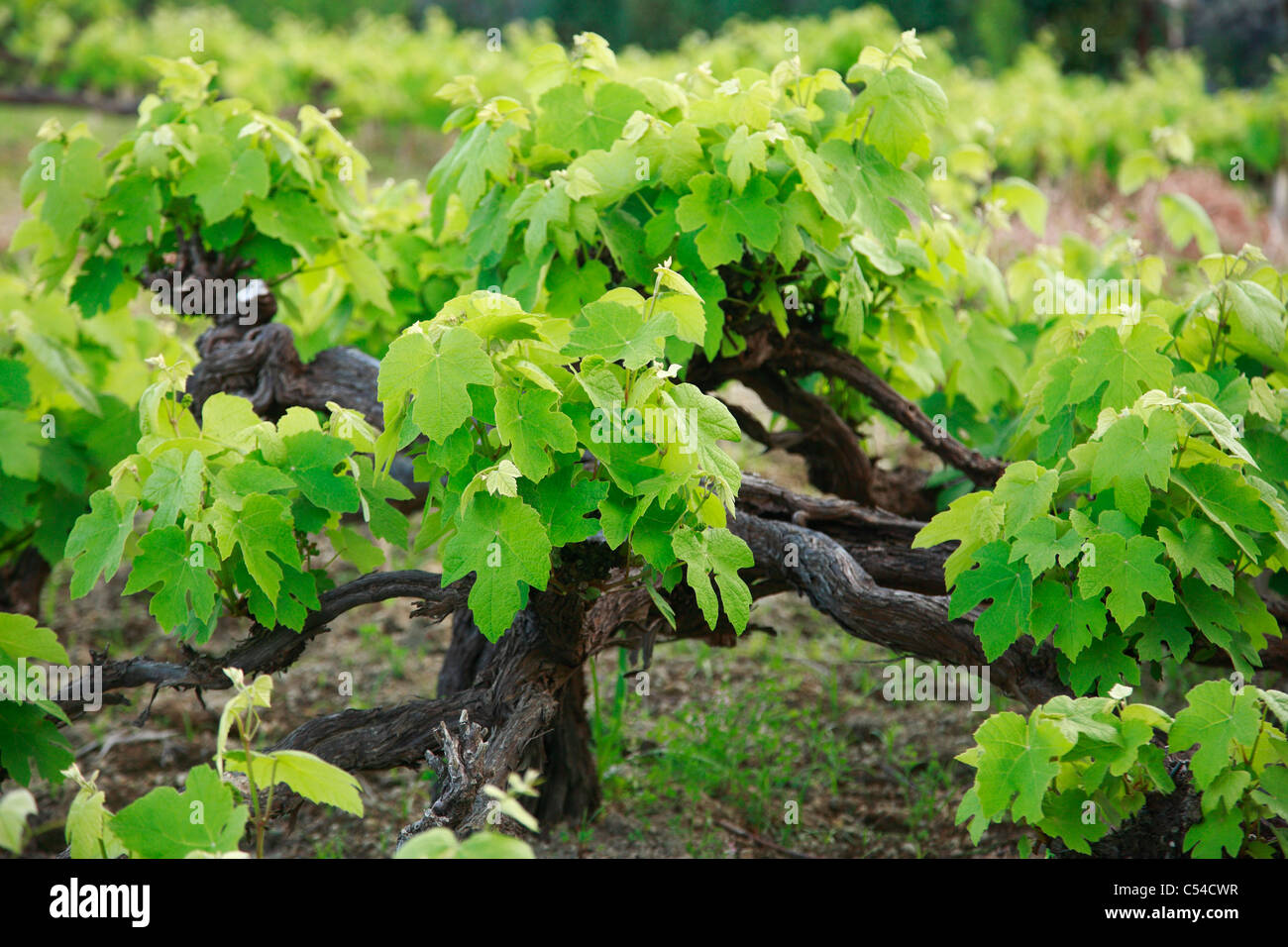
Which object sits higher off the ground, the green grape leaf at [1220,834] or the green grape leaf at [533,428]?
the green grape leaf at [533,428]

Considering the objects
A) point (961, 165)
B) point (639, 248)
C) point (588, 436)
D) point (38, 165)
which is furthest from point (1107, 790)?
point (38, 165)

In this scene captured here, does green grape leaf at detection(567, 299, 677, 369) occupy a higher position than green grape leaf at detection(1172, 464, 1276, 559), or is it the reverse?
→ green grape leaf at detection(567, 299, 677, 369)

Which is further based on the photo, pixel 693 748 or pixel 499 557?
pixel 693 748

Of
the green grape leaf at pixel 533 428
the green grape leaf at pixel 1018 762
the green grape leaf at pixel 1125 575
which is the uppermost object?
the green grape leaf at pixel 533 428

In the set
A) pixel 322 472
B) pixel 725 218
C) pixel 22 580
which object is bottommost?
pixel 22 580

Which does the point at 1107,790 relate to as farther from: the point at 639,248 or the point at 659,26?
the point at 659,26

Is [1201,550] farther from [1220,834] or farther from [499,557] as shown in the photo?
[499,557]

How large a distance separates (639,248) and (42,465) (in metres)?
1.54

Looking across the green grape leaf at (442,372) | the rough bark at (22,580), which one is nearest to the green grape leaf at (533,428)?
the green grape leaf at (442,372)

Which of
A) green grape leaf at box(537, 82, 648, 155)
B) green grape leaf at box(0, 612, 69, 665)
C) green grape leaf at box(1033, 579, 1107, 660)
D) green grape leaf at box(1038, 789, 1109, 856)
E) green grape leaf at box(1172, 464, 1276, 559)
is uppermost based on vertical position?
green grape leaf at box(537, 82, 648, 155)

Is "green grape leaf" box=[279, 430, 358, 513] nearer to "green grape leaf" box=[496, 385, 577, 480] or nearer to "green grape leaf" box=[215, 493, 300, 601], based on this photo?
"green grape leaf" box=[215, 493, 300, 601]

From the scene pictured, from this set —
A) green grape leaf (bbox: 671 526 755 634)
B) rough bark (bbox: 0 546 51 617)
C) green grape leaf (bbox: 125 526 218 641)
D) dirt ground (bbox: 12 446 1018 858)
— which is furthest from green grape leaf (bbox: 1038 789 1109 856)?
rough bark (bbox: 0 546 51 617)

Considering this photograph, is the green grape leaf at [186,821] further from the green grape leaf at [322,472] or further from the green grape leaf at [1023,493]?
the green grape leaf at [1023,493]

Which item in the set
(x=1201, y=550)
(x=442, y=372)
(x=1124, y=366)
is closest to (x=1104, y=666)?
(x=1201, y=550)
